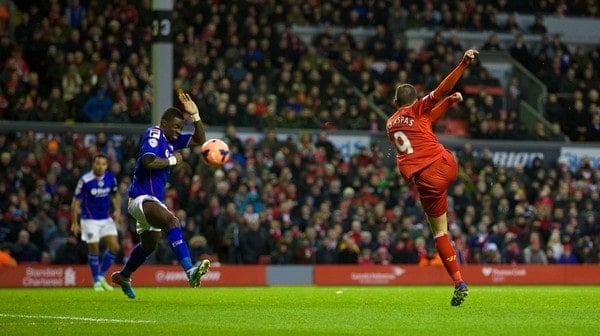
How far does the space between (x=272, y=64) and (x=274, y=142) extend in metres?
3.29

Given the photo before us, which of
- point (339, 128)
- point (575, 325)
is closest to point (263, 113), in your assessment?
point (339, 128)

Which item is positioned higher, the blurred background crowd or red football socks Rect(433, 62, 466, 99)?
red football socks Rect(433, 62, 466, 99)

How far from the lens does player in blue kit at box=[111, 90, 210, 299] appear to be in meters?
14.4

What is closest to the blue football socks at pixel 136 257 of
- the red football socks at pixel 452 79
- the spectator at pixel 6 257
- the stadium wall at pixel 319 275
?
the red football socks at pixel 452 79

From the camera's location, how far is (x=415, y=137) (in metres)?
13.8

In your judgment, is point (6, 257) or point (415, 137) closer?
point (415, 137)

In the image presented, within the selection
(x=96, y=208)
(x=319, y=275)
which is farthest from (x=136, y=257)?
(x=319, y=275)

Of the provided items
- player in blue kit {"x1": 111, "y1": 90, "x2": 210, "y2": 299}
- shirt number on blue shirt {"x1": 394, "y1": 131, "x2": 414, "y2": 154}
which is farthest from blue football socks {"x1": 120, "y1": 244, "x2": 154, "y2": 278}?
shirt number on blue shirt {"x1": 394, "y1": 131, "x2": 414, "y2": 154}

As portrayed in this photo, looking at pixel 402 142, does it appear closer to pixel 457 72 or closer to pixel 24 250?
pixel 457 72

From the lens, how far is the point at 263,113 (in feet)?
93.9

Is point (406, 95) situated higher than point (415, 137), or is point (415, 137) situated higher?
point (406, 95)

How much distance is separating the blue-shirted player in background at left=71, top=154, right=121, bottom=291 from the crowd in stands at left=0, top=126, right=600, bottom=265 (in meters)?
2.84

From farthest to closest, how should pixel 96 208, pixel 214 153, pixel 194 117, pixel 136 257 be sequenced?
pixel 96 208
pixel 214 153
pixel 136 257
pixel 194 117

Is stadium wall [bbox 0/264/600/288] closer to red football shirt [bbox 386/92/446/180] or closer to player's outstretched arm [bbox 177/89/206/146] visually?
player's outstretched arm [bbox 177/89/206/146]
